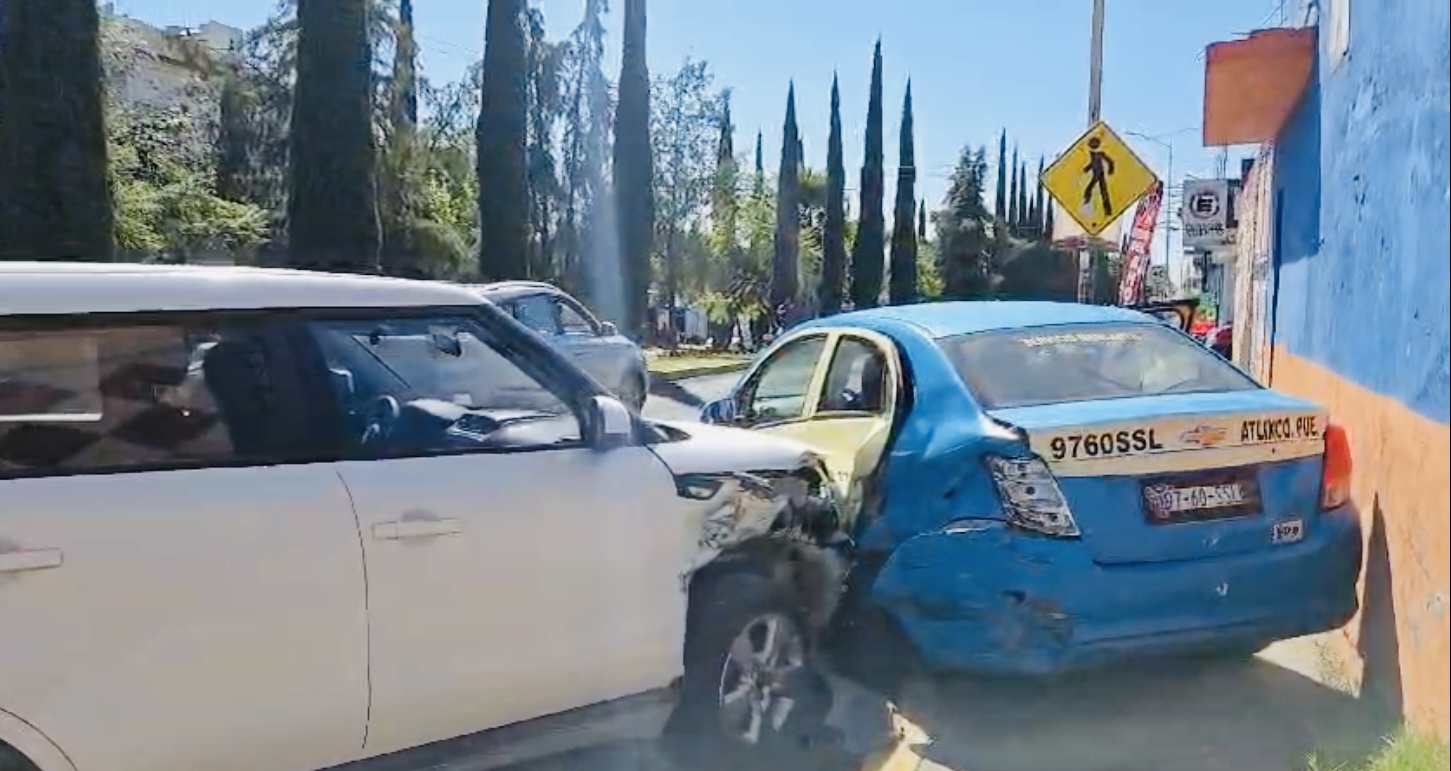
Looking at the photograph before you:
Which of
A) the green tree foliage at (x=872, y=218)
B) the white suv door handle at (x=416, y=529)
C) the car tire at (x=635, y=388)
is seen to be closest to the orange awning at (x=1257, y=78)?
the white suv door handle at (x=416, y=529)

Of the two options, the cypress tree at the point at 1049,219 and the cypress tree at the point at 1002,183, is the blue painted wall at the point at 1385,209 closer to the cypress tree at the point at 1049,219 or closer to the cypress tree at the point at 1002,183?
the cypress tree at the point at 1049,219

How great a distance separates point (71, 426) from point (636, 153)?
31562 mm

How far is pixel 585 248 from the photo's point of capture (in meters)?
38.3

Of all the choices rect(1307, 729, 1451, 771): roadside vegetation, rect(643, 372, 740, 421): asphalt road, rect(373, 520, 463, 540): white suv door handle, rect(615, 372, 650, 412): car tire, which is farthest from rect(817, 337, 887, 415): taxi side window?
rect(643, 372, 740, 421): asphalt road

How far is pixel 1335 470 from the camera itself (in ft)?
17.0

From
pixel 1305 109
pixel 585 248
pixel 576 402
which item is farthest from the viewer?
pixel 585 248

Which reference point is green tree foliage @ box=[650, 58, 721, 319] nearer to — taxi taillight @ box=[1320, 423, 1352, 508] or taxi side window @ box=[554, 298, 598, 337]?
taxi side window @ box=[554, 298, 598, 337]

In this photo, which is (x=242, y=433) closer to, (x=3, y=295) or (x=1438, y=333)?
(x=3, y=295)

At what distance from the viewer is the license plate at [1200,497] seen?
4.92 meters

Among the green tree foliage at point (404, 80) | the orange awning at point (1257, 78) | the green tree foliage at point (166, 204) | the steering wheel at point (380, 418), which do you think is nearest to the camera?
the steering wheel at point (380, 418)

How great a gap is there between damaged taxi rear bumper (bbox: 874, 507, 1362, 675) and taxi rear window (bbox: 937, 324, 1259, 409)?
0.67m

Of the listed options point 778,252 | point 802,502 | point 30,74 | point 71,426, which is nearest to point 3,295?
point 71,426

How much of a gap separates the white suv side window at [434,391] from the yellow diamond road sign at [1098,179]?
9.34 metres

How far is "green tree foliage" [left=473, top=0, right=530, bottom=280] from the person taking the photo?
2894cm
